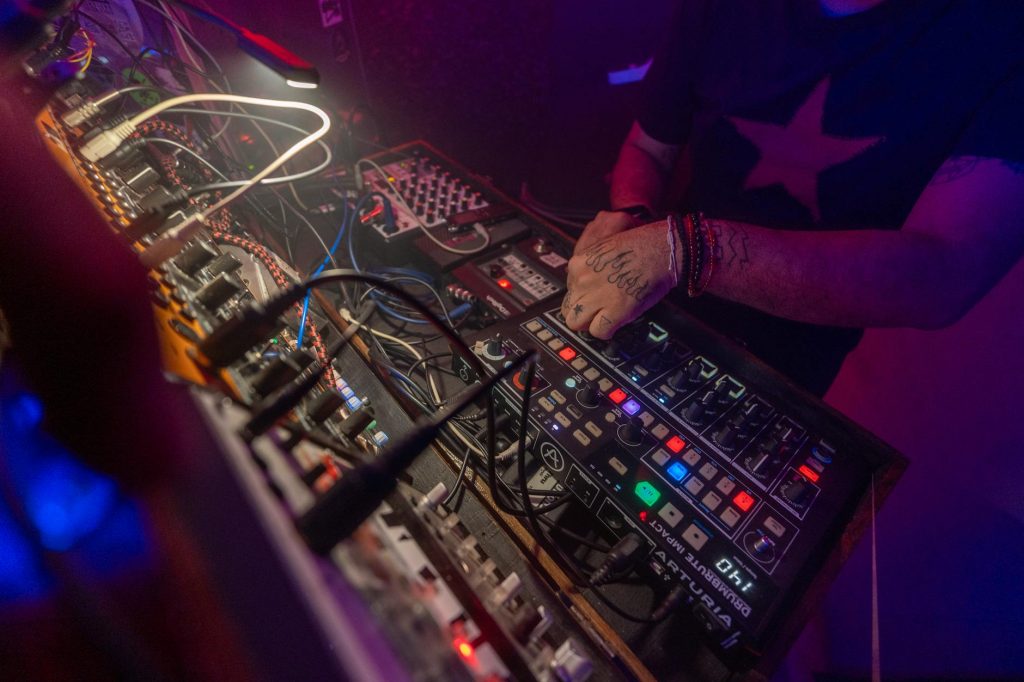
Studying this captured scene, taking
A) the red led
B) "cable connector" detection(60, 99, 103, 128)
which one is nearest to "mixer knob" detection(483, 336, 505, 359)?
the red led

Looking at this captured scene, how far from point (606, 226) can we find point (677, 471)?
59 centimetres

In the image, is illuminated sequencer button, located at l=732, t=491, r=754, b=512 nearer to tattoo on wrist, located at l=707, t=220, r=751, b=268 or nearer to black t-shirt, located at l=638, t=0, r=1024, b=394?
tattoo on wrist, located at l=707, t=220, r=751, b=268

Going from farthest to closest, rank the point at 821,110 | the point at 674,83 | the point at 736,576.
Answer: the point at 674,83
the point at 821,110
the point at 736,576

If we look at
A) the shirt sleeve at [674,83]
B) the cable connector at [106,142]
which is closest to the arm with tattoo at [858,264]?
the shirt sleeve at [674,83]

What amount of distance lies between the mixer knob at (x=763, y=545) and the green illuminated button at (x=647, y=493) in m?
0.13

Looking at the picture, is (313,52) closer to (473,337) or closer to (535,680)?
(473,337)

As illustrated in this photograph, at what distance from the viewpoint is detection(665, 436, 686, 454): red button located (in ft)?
2.26

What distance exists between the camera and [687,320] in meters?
0.91

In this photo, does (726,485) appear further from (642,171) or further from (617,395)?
(642,171)

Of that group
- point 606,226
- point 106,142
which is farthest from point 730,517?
point 106,142

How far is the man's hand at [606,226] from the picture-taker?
3.39ft

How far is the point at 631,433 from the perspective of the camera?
0.68 metres

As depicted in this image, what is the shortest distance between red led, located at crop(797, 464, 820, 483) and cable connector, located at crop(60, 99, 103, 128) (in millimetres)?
1381

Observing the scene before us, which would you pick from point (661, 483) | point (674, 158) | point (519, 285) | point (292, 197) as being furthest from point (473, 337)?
point (674, 158)
